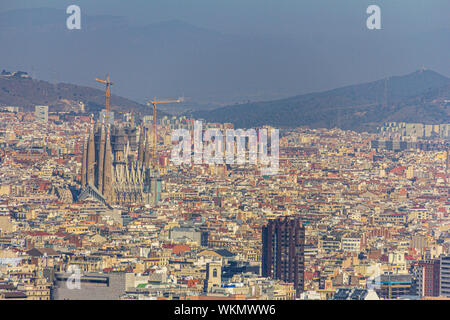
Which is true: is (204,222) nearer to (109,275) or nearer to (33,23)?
(33,23)

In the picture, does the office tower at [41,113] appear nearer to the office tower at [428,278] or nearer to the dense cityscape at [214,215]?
the dense cityscape at [214,215]

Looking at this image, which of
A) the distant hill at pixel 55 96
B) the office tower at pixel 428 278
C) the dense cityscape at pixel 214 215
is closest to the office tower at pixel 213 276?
the dense cityscape at pixel 214 215

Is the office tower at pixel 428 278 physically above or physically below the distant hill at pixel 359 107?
below

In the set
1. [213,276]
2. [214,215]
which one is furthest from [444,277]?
[214,215]

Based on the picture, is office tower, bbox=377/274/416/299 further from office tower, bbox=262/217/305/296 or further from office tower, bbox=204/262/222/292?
office tower, bbox=204/262/222/292

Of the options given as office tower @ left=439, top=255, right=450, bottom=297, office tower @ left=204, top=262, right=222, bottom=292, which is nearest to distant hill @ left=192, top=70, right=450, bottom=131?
office tower @ left=204, top=262, right=222, bottom=292
